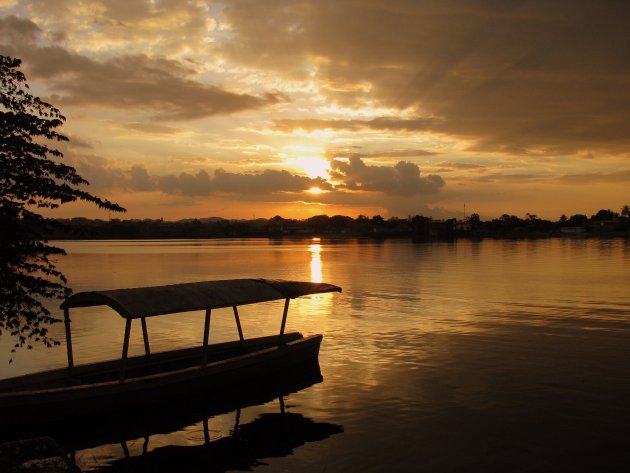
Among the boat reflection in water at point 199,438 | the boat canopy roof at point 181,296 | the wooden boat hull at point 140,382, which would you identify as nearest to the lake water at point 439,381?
the boat reflection in water at point 199,438

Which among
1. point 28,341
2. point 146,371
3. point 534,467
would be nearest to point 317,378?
point 146,371

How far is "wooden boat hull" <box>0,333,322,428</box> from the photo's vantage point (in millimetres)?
12797

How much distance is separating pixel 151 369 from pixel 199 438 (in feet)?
12.7

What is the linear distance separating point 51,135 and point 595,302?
3467cm

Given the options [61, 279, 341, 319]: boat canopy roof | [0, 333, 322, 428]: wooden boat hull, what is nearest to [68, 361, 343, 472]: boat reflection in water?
[0, 333, 322, 428]: wooden boat hull

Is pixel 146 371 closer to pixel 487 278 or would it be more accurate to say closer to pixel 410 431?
pixel 410 431

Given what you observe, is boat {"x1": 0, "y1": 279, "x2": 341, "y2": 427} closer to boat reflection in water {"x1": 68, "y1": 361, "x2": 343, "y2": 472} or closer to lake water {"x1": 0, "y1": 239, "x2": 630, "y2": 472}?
boat reflection in water {"x1": 68, "y1": 361, "x2": 343, "y2": 472}

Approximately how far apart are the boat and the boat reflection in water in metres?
0.39

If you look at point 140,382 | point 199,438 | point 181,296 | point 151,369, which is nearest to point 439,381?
point 199,438

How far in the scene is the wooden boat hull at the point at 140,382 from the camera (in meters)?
12.8

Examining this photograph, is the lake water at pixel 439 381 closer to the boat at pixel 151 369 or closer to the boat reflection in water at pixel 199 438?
the boat reflection in water at pixel 199 438

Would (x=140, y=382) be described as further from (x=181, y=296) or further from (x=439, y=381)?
(x=439, y=381)

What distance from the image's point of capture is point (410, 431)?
541 inches

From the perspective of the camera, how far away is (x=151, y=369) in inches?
667
